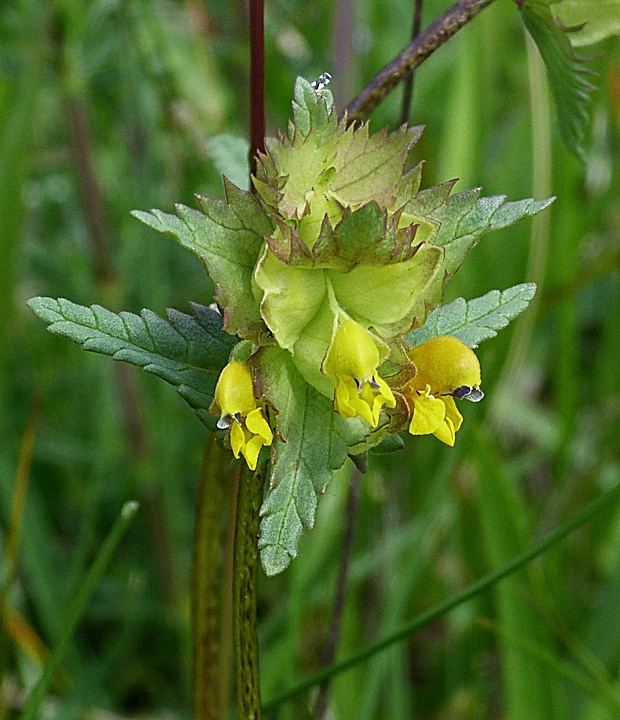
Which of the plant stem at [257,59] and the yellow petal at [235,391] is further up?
the plant stem at [257,59]

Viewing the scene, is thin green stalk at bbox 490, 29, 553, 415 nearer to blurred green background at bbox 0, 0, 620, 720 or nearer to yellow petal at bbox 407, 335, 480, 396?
blurred green background at bbox 0, 0, 620, 720

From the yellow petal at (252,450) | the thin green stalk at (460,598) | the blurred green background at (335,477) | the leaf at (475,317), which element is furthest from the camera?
the blurred green background at (335,477)

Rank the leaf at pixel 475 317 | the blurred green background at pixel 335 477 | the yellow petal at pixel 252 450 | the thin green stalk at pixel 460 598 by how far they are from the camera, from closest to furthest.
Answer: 1. the yellow petal at pixel 252 450
2. the leaf at pixel 475 317
3. the thin green stalk at pixel 460 598
4. the blurred green background at pixel 335 477

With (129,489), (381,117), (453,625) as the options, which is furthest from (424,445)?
(381,117)

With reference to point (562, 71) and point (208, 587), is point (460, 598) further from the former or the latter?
point (562, 71)

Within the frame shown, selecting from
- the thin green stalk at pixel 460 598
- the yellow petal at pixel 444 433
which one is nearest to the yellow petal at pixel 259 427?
the yellow petal at pixel 444 433

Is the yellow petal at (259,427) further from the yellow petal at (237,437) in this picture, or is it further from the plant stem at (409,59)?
the plant stem at (409,59)

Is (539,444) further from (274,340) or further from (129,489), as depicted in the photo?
(274,340)

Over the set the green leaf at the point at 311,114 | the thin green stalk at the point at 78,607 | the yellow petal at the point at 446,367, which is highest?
the green leaf at the point at 311,114
